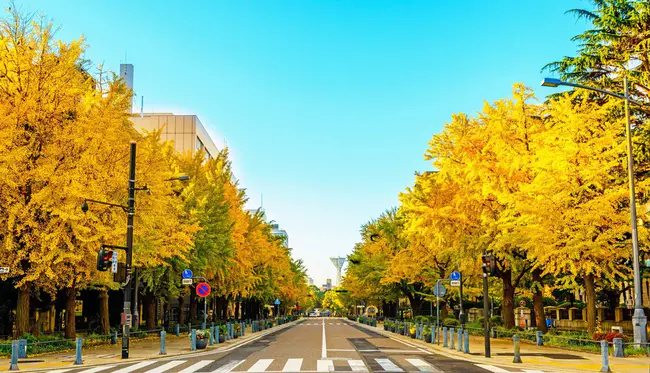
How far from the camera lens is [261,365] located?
819 inches

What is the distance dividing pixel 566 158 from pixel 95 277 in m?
21.2

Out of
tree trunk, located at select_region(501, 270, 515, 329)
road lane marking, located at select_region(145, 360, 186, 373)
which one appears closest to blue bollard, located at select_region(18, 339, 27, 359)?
road lane marking, located at select_region(145, 360, 186, 373)

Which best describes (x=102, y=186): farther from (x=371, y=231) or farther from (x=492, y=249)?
(x=371, y=231)

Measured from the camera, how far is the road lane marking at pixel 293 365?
19328 millimetres

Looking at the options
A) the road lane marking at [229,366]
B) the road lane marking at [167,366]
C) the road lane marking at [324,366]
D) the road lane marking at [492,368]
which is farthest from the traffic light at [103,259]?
the road lane marking at [492,368]

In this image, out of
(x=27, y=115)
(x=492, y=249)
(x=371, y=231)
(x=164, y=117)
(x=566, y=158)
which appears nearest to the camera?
(x=27, y=115)

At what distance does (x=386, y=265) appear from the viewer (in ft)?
178

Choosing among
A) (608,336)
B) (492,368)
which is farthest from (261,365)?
(608,336)

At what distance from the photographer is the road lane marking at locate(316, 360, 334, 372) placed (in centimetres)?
1928

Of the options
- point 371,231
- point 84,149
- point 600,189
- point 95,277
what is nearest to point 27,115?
point 84,149

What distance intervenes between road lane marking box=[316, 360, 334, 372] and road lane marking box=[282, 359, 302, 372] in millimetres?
618

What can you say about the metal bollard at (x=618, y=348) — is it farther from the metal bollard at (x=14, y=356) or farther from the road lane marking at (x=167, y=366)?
the metal bollard at (x=14, y=356)

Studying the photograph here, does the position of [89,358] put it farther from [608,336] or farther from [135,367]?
[608,336]

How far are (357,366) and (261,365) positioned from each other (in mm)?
3186
